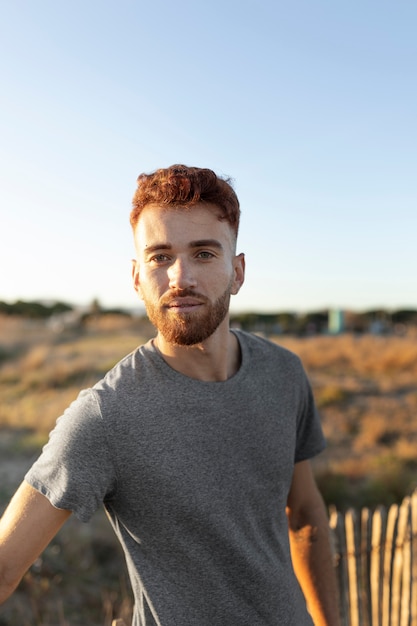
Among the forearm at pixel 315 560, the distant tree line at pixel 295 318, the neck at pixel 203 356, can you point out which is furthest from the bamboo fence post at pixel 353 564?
the distant tree line at pixel 295 318

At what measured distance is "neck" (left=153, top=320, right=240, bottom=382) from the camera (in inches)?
61.9

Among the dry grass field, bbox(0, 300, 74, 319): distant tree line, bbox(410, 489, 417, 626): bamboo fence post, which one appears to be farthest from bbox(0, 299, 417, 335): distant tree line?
bbox(410, 489, 417, 626): bamboo fence post

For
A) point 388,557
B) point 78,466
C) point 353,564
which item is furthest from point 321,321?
point 78,466

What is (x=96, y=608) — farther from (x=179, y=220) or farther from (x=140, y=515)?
(x=179, y=220)

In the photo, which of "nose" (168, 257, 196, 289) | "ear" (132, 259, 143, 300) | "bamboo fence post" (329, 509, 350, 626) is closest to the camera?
"nose" (168, 257, 196, 289)

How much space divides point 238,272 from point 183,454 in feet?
1.99

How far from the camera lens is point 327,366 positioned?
19125 millimetres

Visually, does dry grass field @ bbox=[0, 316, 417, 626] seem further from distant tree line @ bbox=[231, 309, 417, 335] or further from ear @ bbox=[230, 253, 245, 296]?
distant tree line @ bbox=[231, 309, 417, 335]

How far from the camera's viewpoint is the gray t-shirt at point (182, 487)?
4.31 ft

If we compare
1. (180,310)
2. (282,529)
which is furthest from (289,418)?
(180,310)

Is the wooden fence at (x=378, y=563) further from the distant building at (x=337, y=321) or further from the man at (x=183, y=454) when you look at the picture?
the distant building at (x=337, y=321)

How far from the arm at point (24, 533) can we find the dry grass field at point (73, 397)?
1.77 metres

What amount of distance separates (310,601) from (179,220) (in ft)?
4.62

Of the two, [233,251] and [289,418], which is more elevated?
[233,251]
